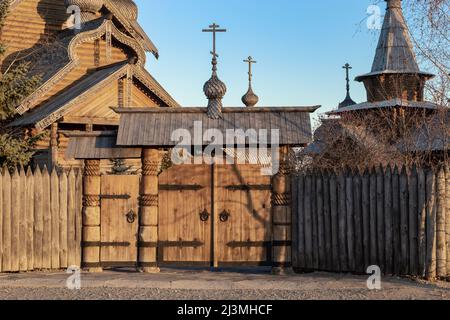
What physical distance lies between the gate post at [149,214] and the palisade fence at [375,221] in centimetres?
254

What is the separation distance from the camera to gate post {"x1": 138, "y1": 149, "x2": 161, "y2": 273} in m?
12.3

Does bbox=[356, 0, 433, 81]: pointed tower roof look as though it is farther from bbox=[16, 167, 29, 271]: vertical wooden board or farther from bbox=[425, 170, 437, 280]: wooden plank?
bbox=[16, 167, 29, 271]: vertical wooden board

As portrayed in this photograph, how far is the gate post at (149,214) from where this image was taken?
12.3 metres

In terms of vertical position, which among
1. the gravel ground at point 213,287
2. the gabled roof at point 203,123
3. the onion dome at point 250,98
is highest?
the onion dome at point 250,98

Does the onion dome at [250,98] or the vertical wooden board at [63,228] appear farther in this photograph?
the onion dome at [250,98]

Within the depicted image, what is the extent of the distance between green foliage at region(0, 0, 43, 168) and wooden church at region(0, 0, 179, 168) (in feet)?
1.48

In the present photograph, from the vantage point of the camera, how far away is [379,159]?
2100 centimetres

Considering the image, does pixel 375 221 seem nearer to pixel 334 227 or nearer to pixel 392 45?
pixel 334 227

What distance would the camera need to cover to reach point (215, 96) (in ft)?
41.1

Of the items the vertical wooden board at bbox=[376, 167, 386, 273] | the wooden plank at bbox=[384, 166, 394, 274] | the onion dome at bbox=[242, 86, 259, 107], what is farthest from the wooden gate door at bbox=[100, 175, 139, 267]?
the onion dome at bbox=[242, 86, 259, 107]

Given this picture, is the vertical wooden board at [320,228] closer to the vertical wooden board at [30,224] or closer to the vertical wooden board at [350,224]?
the vertical wooden board at [350,224]

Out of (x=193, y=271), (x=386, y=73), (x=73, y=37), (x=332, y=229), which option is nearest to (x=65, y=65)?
(x=73, y=37)

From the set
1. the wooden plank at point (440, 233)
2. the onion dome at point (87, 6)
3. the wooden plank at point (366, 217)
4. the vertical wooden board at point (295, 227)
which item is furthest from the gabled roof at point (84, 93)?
the wooden plank at point (440, 233)

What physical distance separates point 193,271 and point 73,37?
523 inches
